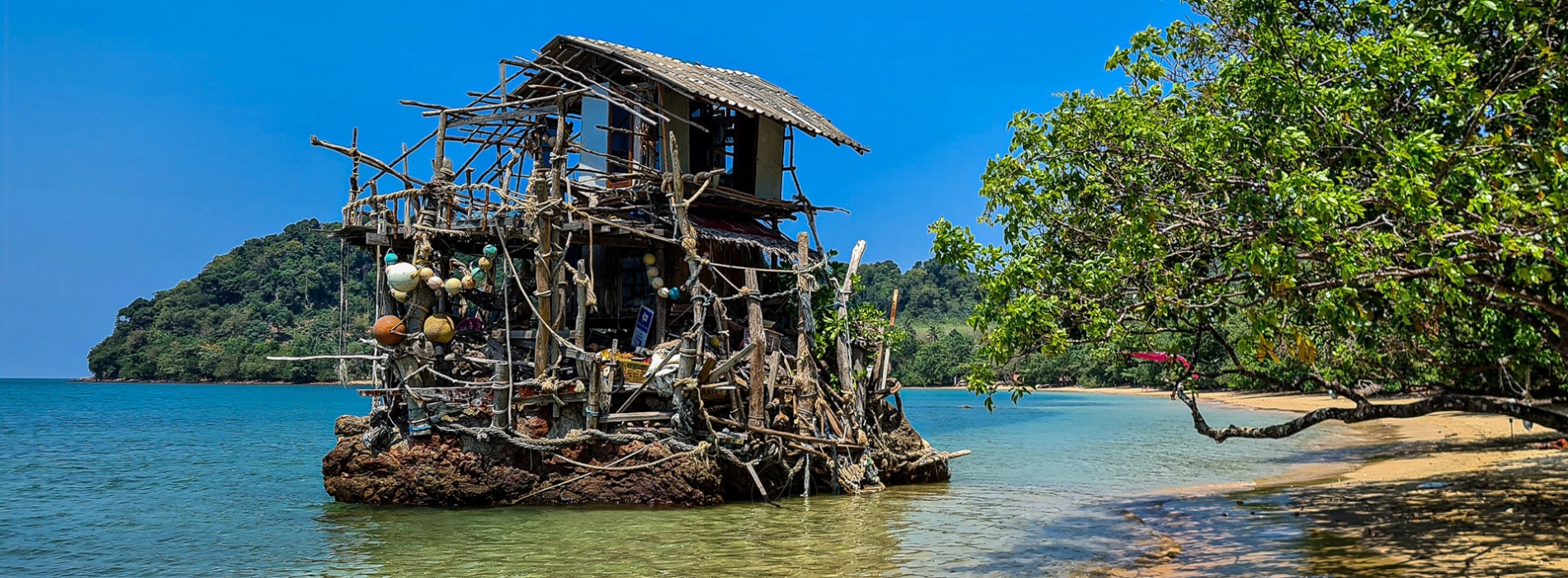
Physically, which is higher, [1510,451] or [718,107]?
[718,107]

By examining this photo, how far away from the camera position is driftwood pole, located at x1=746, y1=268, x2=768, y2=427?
16328mm

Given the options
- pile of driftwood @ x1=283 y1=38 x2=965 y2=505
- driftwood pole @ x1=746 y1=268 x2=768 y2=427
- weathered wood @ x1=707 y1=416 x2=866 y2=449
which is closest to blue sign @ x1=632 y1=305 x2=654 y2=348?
pile of driftwood @ x1=283 y1=38 x2=965 y2=505

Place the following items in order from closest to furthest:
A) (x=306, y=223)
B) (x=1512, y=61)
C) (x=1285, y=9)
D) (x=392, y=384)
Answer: (x=1512, y=61) < (x=1285, y=9) < (x=392, y=384) < (x=306, y=223)

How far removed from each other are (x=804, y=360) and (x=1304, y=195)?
10665 millimetres

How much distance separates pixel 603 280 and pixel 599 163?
87.3 inches

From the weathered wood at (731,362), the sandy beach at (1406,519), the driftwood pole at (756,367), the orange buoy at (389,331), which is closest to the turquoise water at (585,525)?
the sandy beach at (1406,519)

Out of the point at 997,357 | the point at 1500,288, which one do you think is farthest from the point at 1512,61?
the point at 997,357

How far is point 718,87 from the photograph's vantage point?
61.7 ft

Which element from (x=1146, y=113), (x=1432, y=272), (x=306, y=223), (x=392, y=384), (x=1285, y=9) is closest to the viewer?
(x=1432, y=272)

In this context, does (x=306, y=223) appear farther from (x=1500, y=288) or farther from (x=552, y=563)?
(x=1500, y=288)

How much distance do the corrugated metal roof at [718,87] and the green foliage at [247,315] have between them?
78.5 m

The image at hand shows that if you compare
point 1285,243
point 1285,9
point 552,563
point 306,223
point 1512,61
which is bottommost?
point 552,563

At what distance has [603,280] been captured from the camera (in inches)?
781

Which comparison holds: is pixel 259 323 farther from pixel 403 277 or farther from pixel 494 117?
pixel 403 277
